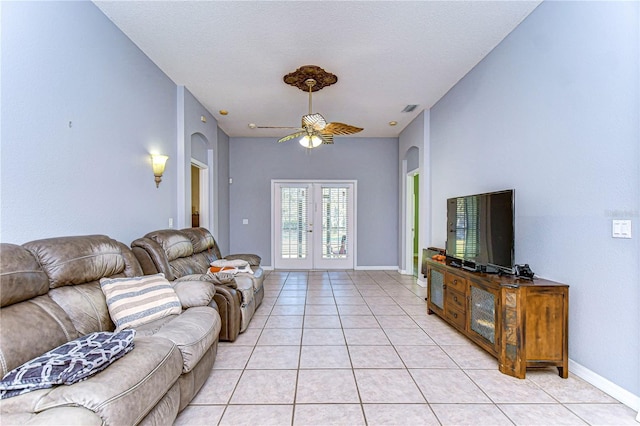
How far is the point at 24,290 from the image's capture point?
5.26 ft

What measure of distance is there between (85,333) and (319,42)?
310cm

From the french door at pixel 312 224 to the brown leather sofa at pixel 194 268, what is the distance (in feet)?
9.56

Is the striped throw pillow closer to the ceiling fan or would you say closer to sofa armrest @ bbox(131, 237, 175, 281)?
sofa armrest @ bbox(131, 237, 175, 281)

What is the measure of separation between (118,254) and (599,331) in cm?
354

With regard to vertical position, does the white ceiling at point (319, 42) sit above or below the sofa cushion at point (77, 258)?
above

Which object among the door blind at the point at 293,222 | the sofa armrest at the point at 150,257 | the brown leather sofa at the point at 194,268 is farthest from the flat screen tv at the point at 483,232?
the door blind at the point at 293,222

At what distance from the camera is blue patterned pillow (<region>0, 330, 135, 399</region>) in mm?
1248

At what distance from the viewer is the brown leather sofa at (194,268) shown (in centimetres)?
294

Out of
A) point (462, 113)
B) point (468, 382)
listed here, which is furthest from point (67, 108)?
point (462, 113)

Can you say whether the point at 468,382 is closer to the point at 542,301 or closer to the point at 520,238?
the point at 542,301

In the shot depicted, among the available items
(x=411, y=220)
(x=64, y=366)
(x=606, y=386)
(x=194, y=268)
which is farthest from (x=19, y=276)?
(x=411, y=220)

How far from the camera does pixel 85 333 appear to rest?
1870mm

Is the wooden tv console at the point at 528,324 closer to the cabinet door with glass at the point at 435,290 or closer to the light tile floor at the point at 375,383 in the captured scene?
the light tile floor at the point at 375,383

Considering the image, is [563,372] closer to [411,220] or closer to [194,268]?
[194,268]
